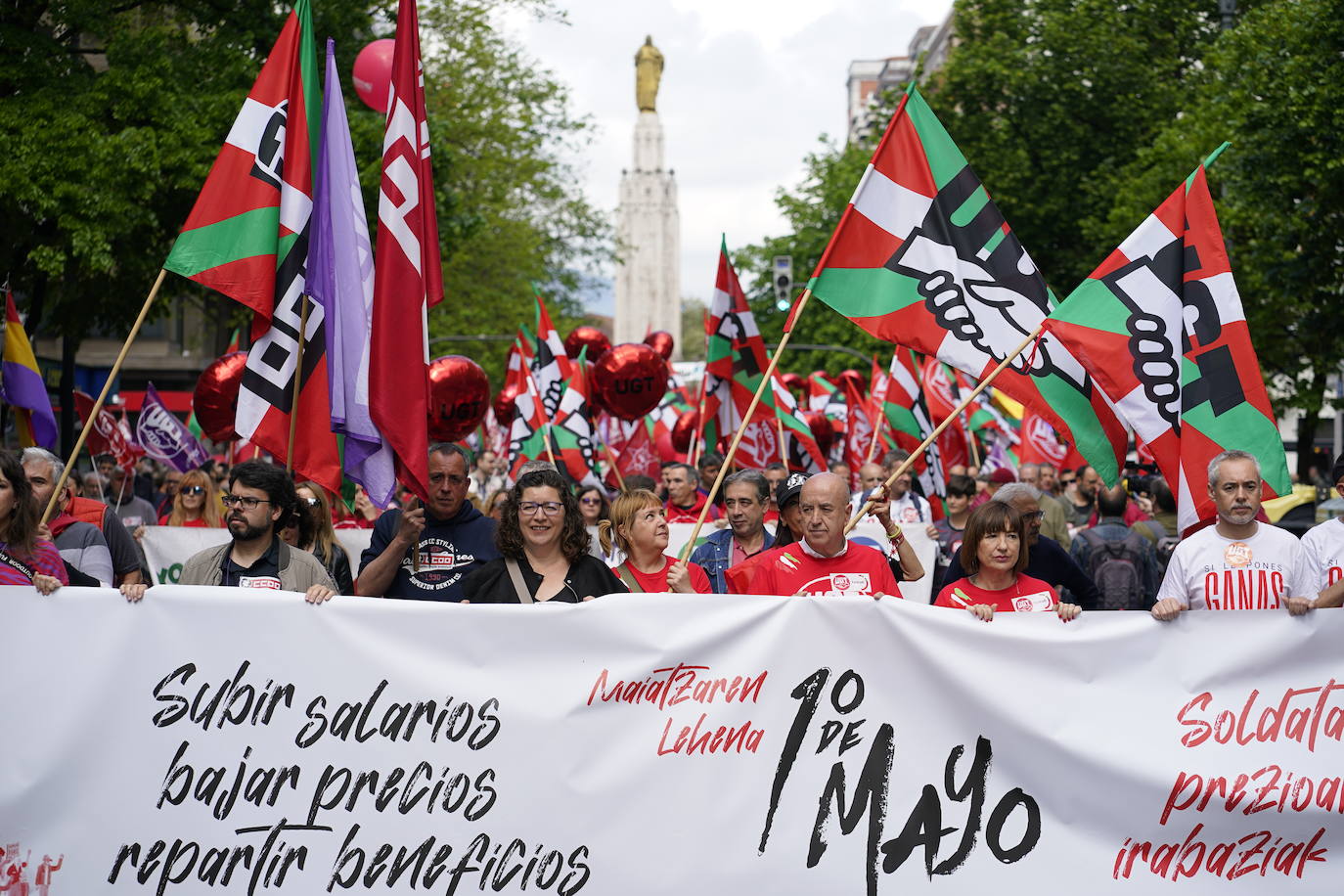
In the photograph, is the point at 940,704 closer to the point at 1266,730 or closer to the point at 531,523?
the point at 1266,730

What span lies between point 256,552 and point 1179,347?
3.65 metres

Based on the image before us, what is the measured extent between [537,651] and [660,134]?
332 feet

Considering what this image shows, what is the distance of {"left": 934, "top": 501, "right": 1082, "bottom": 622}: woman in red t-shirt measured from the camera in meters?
5.51

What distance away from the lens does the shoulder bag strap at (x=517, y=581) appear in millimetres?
5270

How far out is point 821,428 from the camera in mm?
19344

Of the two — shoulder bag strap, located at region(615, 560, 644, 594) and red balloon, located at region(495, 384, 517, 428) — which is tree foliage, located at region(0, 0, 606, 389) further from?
shoulder bag strap, located at region(615, 560, 644, 594)

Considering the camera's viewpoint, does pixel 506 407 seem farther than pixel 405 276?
Yes

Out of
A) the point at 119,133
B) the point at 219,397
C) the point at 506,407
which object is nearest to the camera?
the point at 219,397

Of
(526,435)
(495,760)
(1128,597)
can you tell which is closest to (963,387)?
(526,435)

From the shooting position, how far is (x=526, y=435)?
45.3 ft

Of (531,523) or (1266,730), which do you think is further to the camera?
(531,523)

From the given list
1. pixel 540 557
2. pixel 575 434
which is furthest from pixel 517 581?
pixel 575 434

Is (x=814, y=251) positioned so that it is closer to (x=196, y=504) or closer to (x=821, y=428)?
(x=821, y=428)

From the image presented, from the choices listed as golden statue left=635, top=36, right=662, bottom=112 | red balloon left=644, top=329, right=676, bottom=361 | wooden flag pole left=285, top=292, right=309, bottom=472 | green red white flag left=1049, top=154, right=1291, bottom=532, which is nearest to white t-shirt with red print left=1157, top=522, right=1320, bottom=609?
green red white flag left=1049, top=154, right=1291, bottom=532
